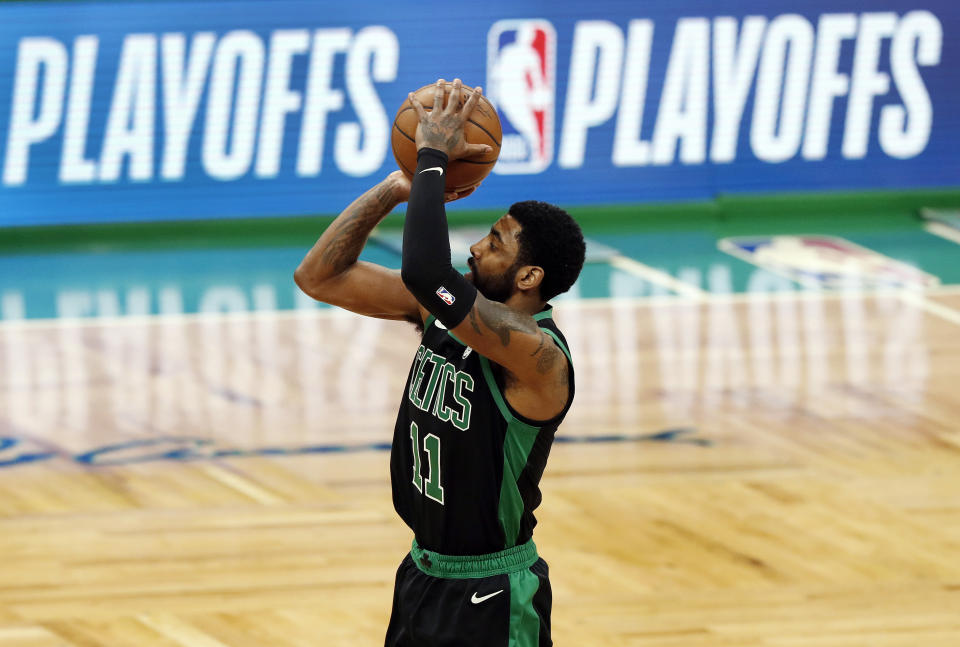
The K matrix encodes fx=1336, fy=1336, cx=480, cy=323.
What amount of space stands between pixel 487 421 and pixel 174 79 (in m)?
8.52

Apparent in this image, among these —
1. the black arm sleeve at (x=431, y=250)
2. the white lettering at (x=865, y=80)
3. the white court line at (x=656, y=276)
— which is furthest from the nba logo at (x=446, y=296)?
the white lettering at (x=865, y=80)

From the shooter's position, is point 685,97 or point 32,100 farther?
point 685,97

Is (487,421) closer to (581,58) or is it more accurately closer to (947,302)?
(947,302)

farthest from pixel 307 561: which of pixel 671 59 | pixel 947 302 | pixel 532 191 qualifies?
pixel 671 59

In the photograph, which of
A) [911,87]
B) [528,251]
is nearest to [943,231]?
[911,87]

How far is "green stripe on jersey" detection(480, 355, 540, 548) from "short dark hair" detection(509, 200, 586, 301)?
270mm

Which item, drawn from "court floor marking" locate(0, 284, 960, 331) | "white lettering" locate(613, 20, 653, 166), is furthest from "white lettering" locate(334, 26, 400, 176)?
"court floor marking" locate(0, 284, 960, 331)

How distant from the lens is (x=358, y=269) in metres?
3.59

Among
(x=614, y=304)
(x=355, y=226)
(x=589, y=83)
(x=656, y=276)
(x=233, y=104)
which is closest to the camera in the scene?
(x=355, y=226)

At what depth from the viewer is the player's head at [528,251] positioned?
10.6ft

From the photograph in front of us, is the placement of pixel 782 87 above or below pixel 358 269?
above

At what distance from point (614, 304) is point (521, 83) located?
269 cm

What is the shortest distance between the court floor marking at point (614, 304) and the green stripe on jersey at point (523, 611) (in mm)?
5963

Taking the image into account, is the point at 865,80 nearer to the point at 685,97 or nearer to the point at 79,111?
the point at 685,97
